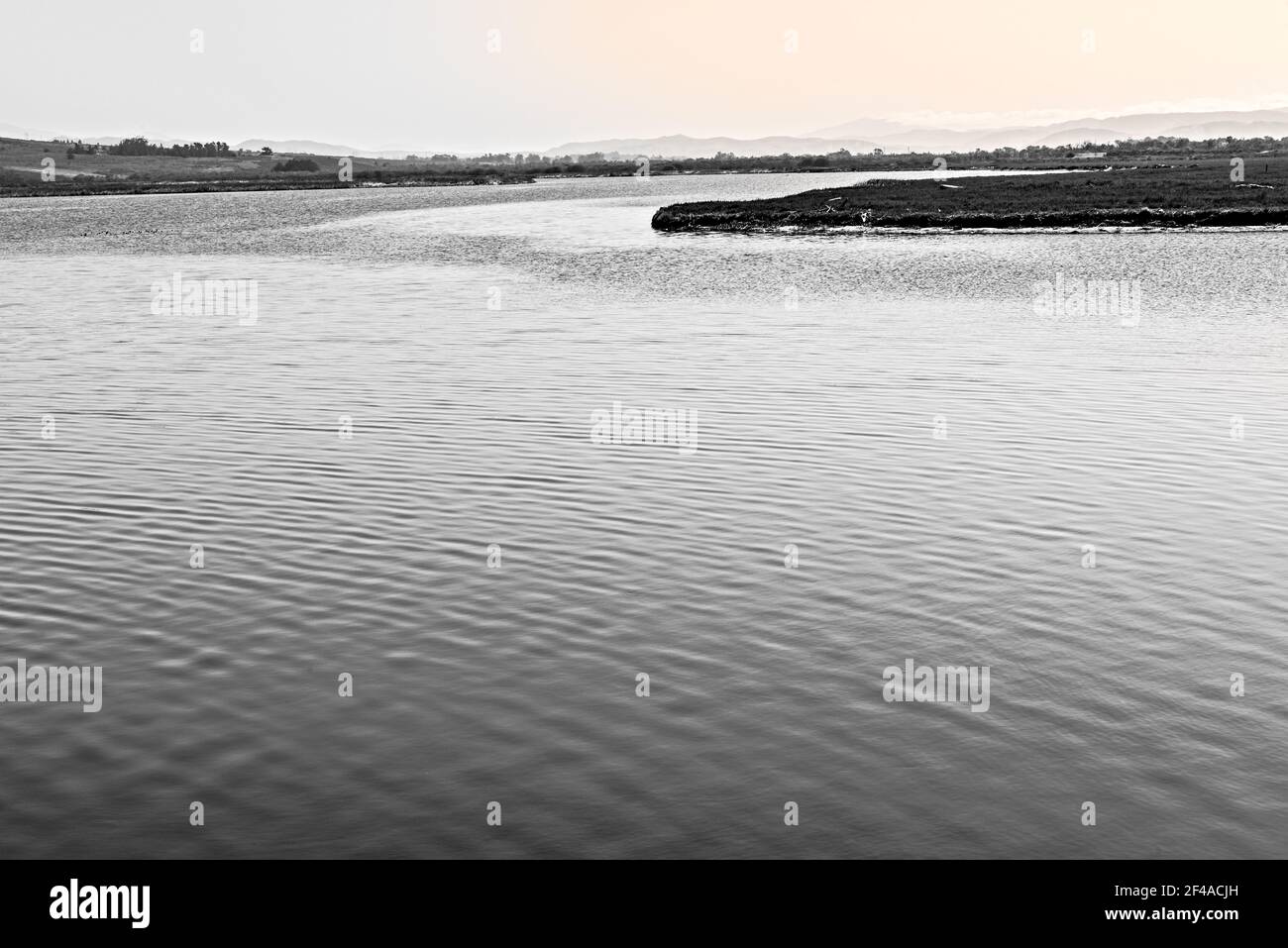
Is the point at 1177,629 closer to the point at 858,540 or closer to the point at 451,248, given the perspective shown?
the point at 858,540

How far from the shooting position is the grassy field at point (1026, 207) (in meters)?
91.4

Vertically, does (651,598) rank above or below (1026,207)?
below

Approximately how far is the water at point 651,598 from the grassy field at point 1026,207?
179ft

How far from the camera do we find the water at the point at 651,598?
37.3 feet

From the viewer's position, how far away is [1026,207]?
100 m

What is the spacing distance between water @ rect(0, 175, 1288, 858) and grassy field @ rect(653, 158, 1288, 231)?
54.7 meters

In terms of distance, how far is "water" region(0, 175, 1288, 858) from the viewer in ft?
37.3

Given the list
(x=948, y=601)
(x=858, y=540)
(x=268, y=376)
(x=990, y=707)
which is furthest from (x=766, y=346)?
(x=990, y=707)

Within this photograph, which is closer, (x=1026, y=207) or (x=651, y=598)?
(x=651, y=598)

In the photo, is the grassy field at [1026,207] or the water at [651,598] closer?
the water at [651,598]

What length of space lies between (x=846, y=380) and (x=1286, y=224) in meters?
64.4

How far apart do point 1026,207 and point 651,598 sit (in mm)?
90982

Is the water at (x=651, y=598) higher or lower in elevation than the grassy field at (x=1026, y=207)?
lower
